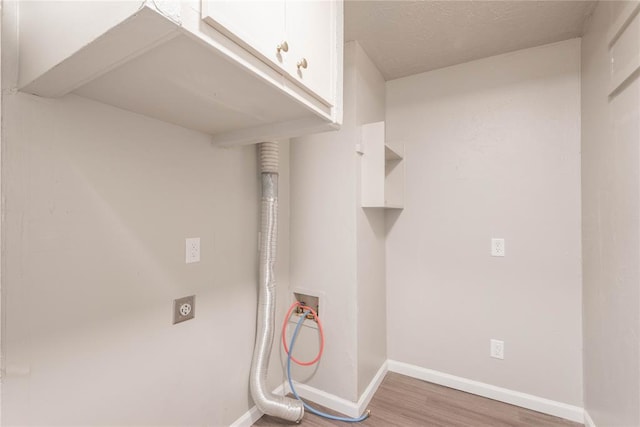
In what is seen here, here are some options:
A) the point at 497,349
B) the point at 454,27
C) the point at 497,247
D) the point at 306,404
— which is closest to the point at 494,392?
the point at 497,349

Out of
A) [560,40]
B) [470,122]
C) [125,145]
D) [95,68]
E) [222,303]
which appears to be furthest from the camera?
[470,122]

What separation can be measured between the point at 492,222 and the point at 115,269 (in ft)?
6.70

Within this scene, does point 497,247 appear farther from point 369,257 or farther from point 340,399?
point 340,399

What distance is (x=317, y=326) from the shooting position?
1.85 meters

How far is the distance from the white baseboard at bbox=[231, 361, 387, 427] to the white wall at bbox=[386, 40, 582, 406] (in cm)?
43

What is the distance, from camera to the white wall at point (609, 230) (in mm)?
1122

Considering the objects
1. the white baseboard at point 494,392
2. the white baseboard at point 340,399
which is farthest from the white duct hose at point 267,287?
the white baseboard at point 494,392

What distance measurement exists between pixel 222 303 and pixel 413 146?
5.42 feet

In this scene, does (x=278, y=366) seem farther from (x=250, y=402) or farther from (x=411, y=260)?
(x=411, y=260)

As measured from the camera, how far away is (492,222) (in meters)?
1.91

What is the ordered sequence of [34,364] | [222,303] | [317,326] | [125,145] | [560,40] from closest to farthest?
[34,364]
[125,145]
[222,303]
[560,40]
[317,326]

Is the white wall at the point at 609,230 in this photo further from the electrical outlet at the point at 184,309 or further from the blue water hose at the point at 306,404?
the electrical outlet at the point at 184,309

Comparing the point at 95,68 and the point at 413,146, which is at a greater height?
the point at 413,146

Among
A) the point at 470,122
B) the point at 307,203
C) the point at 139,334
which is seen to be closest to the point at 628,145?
the point at 470,122
